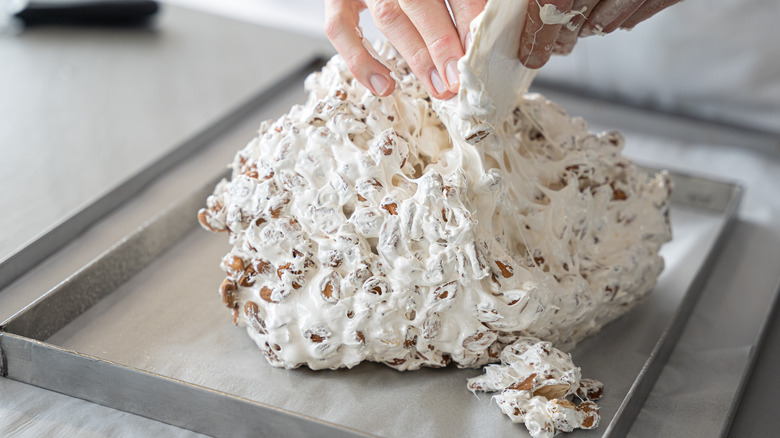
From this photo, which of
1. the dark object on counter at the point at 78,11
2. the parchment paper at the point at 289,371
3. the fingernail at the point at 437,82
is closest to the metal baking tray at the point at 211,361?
the parchment paper at the point at 289,371

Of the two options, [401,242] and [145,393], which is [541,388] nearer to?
[401,242]

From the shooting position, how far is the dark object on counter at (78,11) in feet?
6.55

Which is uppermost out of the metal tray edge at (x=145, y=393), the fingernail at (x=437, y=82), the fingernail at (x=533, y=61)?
the fingernail at (x=437, y=82)

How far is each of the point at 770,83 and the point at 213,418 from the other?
1.42 m

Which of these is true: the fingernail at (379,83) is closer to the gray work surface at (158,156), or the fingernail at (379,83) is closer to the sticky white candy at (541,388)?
the sticky white candy at (541,388)

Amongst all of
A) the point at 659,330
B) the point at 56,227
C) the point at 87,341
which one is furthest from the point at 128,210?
the point at 659,330

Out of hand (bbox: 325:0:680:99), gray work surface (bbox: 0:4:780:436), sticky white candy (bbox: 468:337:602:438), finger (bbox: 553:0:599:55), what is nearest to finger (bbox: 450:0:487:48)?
hand (bbox: 325:0:680:99)

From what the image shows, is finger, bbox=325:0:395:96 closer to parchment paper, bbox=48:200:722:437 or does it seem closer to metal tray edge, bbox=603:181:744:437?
parchment paper, bbox=48:200:722:437

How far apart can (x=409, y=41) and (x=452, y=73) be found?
7 centimetres

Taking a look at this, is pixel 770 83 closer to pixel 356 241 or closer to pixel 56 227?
pixel 356 241

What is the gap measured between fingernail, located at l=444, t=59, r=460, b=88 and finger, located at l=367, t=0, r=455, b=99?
0.01m

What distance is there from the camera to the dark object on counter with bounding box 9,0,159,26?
200 centimetres

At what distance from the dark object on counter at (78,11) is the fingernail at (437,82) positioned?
1331 mm

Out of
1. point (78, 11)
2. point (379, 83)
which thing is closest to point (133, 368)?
point (379, 83)
